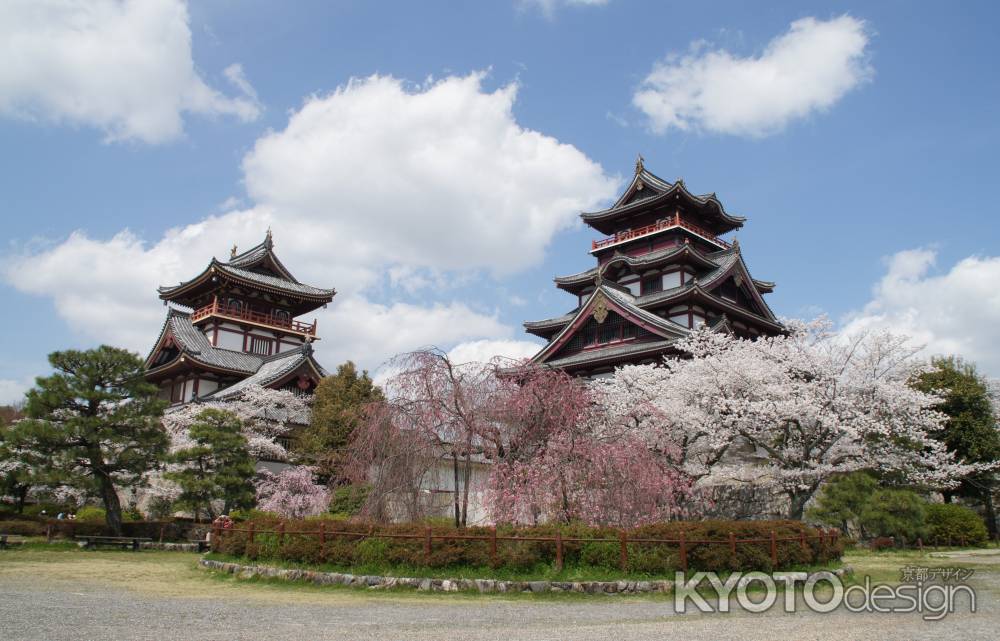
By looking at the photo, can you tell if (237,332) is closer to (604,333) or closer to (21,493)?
(21,493)

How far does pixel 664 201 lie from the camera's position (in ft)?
140

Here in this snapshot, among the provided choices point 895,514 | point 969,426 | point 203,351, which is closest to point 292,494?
point 203,351

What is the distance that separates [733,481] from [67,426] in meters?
24.3

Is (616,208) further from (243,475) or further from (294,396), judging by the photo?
(243,475)

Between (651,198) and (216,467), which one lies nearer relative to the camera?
(216,467)

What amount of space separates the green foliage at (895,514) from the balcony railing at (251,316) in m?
35.3

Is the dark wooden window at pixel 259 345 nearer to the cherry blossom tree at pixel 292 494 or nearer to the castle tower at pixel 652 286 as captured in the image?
the cherry blossom tree at pixel 292 494

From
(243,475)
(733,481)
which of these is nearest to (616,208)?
(733,481)

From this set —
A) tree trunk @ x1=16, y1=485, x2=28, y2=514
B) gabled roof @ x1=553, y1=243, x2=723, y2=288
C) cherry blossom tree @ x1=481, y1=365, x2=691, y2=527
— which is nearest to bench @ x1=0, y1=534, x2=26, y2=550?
tree trunk @ x1=16, y1=485, x2=28, y2=514

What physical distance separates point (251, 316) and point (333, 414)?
58.5 ft

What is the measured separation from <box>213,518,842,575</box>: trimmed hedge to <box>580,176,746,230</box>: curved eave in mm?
28835

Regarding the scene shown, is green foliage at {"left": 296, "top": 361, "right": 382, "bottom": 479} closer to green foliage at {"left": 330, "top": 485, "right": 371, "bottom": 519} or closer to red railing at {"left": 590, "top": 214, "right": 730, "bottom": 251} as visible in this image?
green foliage at {"left": 330, "top": 485, "right": 371, "bottom": 519}

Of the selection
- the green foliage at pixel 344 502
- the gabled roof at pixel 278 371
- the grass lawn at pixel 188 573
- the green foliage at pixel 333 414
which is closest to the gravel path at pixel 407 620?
the grass lawn at pixel 188 573

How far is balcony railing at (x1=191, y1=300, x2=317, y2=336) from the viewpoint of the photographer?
45.2 meters
